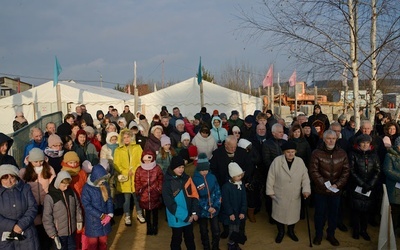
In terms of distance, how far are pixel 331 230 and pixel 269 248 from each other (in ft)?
3.39

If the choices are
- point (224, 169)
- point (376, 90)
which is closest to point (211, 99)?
point (376, 90)

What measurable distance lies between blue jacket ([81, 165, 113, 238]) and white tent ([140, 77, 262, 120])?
595 inches

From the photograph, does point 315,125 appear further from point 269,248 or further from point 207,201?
point 207,201

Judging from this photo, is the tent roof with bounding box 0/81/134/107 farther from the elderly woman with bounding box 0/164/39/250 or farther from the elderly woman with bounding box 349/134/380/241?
the elderly woman with bounding box 349/134/380/241

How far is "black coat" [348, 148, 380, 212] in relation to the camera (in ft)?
16.4

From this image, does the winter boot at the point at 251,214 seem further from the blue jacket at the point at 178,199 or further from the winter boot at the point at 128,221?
the winter boot at the point at 128,221

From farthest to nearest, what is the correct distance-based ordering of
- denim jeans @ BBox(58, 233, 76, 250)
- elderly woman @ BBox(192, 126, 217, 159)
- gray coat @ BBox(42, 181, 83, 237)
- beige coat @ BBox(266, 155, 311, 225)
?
1. elderly woman @ BBox(192, 126, 217, 159)
2. beige coat @ BBox(266, 155, 311, 225)
3. denim jeans @ BBox(58, 233, 76, 250)
4. gray coat @ BBox(42, 181, 83, 237)

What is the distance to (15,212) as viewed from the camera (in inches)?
152

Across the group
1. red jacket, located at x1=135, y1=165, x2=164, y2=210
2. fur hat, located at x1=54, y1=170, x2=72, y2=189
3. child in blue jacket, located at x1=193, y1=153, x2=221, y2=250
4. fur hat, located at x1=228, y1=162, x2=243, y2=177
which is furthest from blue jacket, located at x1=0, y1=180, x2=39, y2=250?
fur hat, located at x1=228, y1=162, x2=243, y2=177

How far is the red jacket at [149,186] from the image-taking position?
5211 millimetres

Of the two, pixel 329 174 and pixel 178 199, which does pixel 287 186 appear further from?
pixel 178 199

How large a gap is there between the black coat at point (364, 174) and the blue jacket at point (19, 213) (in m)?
4.61

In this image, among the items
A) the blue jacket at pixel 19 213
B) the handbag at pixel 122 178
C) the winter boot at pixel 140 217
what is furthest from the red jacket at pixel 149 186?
the blue jacket at pixel 19 213

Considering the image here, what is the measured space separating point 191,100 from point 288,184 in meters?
15.0
